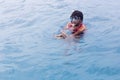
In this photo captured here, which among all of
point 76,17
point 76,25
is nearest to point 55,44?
point 76,25

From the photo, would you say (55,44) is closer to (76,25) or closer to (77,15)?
(76,25)

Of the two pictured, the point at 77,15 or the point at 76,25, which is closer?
the point at 77,15

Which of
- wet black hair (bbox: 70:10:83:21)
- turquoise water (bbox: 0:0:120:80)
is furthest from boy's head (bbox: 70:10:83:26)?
turquoise water (bbox: 0:0:120:80)

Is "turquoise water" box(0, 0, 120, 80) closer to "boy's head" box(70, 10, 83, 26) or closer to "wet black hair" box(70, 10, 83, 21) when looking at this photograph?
"boy's head" box(70, 10, 83, 26)

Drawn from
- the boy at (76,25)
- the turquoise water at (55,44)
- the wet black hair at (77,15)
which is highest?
the wet black hair at (77,15)

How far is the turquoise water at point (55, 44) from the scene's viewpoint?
7059 mm

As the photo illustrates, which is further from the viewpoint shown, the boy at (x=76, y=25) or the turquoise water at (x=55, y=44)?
the boy at (x=76, y=25)

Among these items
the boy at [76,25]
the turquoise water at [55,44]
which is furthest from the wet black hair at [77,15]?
the turquoise water at [55,44]

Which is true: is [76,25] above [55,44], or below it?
above

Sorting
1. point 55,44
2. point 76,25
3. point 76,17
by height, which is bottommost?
point 55,44

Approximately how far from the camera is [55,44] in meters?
8.07

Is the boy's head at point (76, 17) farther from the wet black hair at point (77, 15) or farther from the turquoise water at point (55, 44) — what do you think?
Answer: the turquoise water at point (55, 44)

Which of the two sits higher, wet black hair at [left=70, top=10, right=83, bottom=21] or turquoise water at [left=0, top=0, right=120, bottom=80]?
wet black hair at [left=70, top=10, right=83, bottom=21]

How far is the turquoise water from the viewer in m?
7.06
